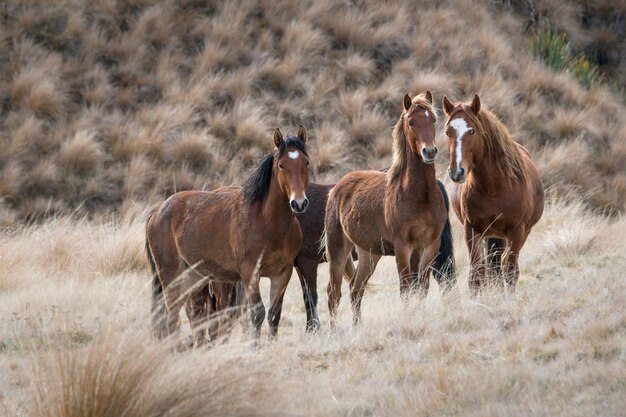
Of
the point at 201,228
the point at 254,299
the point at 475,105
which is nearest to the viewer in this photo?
the point at 254,299

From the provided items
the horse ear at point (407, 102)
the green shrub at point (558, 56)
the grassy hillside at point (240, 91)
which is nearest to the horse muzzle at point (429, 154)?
the horse ear at point (407, 102)

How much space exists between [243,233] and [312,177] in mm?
7936

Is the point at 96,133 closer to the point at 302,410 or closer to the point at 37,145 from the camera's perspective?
the point at 37,145

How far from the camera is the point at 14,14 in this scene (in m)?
18.8

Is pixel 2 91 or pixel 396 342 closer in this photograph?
pixel 396 342

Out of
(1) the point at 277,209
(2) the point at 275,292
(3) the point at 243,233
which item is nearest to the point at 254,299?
(2) the point at 275,292

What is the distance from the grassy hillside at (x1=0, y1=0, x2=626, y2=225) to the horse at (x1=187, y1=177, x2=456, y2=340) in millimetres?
5381

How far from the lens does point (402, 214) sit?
9.33m

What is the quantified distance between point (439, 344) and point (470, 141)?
97.2 inches

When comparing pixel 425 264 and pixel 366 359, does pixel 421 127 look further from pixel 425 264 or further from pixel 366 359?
pixel 366 359

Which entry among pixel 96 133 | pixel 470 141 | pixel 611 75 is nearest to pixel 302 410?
pixel 470 141

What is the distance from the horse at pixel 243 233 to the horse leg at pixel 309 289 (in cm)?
75

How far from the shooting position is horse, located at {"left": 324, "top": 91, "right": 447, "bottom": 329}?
932 centimetres

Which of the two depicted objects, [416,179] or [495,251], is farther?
[495,251]
